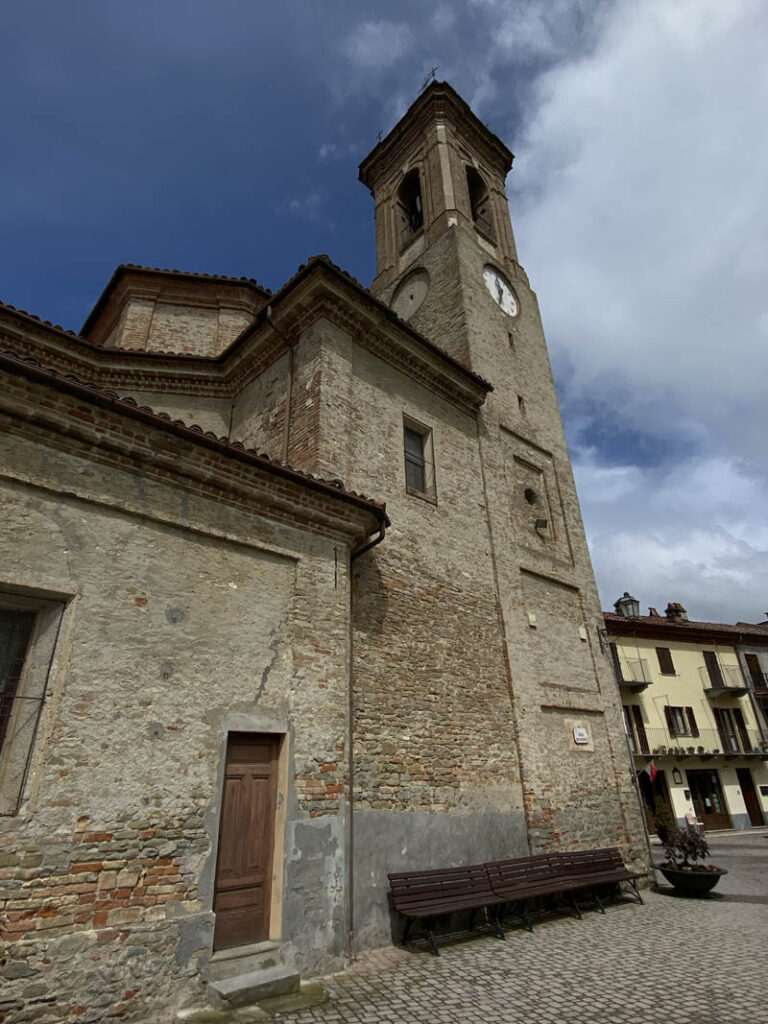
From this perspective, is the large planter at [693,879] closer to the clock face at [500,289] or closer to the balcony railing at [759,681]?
the clock face at [500,289]

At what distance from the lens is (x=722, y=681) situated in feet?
80.8

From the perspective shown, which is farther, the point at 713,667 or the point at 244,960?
the point at 713,667

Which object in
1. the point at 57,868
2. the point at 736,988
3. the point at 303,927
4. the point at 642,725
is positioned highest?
the point at 642,725

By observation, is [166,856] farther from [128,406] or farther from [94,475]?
[128,406]

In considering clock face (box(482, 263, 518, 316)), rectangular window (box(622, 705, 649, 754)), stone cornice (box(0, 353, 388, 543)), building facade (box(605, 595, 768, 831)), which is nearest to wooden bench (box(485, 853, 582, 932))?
stone cornice (box(0, 353, 388, 543))

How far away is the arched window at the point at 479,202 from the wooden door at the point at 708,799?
21.2m

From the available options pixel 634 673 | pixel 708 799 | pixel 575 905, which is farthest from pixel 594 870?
pixel 708 799

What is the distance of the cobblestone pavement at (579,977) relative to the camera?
4.35 m

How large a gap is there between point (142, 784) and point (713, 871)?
28.6 ft

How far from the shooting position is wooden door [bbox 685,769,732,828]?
21719 millimetres

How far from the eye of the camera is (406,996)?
4766 mm

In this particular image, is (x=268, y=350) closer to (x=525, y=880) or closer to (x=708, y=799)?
(x=525, y=880)

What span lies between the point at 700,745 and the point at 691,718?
102cm

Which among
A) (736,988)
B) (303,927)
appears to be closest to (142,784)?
(303,927)
